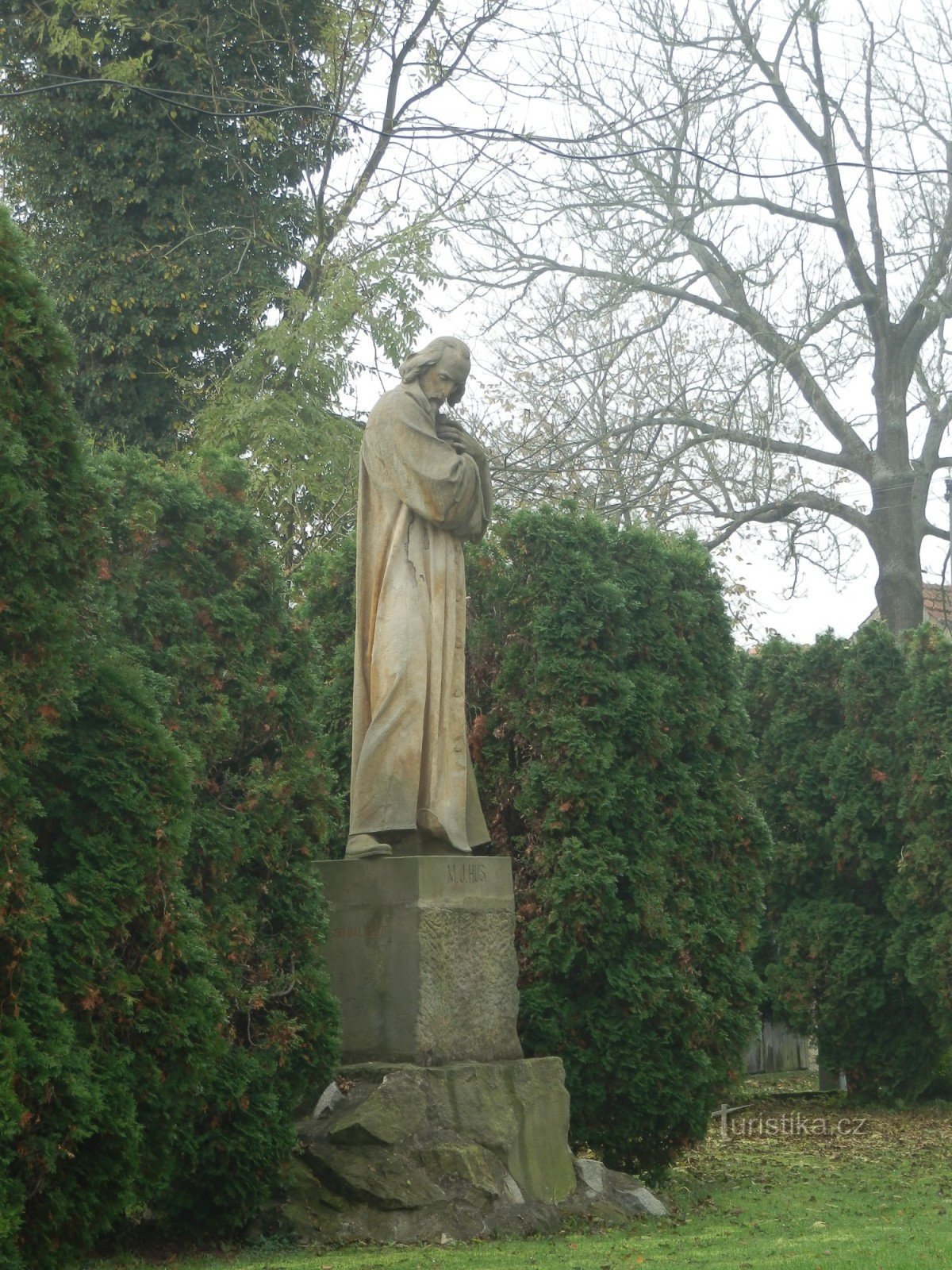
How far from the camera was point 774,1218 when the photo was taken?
26.1ft

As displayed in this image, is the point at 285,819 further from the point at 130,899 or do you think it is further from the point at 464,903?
the point at 130,899

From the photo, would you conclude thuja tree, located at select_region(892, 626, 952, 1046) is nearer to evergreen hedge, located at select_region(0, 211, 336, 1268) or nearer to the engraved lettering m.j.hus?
the engraved lettering m.j.hus

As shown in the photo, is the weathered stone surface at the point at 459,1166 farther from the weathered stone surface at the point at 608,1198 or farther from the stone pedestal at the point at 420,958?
the weathered stone surface at the point at 608,1198

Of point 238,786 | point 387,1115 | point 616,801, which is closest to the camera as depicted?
point 387,1115

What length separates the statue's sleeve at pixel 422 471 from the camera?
7863 millimetres

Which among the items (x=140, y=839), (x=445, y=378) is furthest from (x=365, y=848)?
(x=445, y=378)

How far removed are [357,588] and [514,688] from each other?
229 centimetres

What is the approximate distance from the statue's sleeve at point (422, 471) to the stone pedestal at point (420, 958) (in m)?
1.68

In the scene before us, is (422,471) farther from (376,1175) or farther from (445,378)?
(376,1175)

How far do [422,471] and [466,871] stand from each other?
194 cm

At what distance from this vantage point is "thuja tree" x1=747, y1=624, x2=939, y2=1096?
13.6 metres

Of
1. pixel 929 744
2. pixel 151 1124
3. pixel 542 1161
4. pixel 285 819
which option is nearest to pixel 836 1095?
pixel 929 744

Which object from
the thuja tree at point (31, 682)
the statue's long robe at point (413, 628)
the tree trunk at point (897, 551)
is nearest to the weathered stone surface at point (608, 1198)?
the statue's long robe at point (413, 628)

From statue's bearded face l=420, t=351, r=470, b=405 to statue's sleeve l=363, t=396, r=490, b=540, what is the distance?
0.84ft
